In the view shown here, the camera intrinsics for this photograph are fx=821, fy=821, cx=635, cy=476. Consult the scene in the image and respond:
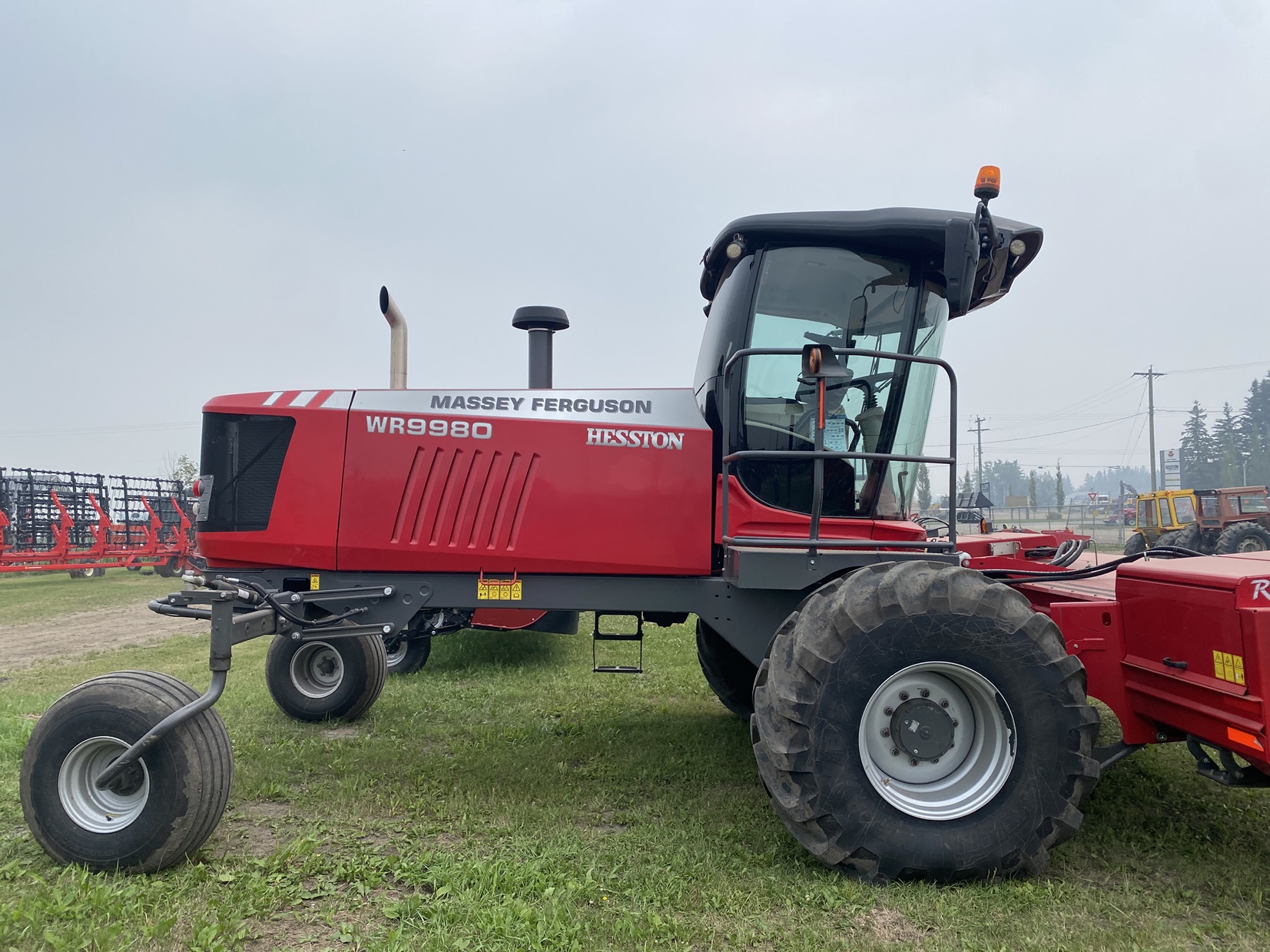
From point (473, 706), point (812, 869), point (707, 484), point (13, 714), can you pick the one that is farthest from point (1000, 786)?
point (13, 714)

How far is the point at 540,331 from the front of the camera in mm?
5027

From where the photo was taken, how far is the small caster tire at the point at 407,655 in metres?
7.54

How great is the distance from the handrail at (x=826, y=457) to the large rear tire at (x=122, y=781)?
2.37 meters

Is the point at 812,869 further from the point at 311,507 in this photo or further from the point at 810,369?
the point at 311,507

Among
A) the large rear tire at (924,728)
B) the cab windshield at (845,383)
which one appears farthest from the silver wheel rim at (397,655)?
the large rear tire at (924,728)

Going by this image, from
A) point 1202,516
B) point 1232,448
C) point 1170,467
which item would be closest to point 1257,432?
point 1232,448

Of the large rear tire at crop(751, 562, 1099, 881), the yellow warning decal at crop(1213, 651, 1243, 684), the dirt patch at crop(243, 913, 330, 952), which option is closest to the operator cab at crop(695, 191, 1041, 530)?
the large rear tire at crop(751, 562, 1099, 881)

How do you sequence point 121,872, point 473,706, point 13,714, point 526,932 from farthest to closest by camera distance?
point 473,706 < point 13,714 < point 121,872 < point 526,932

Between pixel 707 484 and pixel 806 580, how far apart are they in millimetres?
686

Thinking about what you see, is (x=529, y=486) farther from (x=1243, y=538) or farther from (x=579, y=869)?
(x=1243, y=538)

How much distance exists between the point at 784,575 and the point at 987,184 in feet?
6.11

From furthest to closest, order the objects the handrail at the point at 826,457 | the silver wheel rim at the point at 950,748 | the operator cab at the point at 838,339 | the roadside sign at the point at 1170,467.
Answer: the roadside sign at the point at 1170,467 → the operator cab at the point at 838,339 → the handrail at the point at 826,457 → the silver wheel rim at the point at 950,748

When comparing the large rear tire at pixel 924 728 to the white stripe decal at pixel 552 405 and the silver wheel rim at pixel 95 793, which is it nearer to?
the white stripe decal at pixel 552 405

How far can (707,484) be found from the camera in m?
4.01
